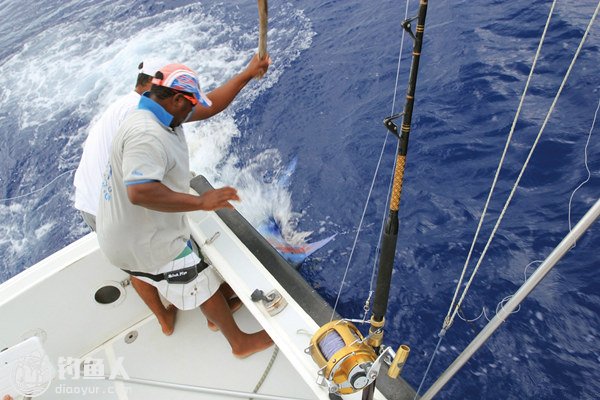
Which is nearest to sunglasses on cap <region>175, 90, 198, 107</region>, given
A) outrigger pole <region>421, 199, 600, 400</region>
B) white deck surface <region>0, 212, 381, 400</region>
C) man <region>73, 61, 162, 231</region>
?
man <region>73, 61, 162, 231</region>

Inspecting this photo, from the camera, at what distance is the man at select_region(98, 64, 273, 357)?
1837 millimetres

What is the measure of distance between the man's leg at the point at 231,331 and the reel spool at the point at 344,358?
1067 mm

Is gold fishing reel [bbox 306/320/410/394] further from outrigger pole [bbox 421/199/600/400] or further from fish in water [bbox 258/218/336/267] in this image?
fish in water [bbox 258/218/336/267]

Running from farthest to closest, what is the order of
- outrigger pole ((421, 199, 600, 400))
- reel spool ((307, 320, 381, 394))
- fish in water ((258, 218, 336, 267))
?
fish in water ((258, 218, 336, 267)) < reel spool ((307, 320, 381, 394)) < outrigger pole ((421, 199, 600, 400))

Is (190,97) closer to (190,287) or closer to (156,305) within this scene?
(190,287)

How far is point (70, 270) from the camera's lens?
2770 millimetres

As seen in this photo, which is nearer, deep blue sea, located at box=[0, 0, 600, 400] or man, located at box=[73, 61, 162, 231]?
man, located at box=[73, 61, 162, 231]

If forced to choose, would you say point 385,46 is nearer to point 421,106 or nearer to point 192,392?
point 421,106

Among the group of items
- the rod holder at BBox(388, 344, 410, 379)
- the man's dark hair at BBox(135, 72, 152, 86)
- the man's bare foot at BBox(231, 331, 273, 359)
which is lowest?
the man's bare foot at BBox(231, 331, 273, 359)

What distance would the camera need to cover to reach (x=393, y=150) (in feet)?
14.8

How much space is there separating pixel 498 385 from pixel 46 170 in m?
6.05

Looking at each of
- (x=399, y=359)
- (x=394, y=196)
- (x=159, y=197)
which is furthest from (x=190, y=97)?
(x=399, y=359)

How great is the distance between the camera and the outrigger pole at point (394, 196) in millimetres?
1574

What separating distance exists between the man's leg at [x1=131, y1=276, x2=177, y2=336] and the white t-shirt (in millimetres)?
647
